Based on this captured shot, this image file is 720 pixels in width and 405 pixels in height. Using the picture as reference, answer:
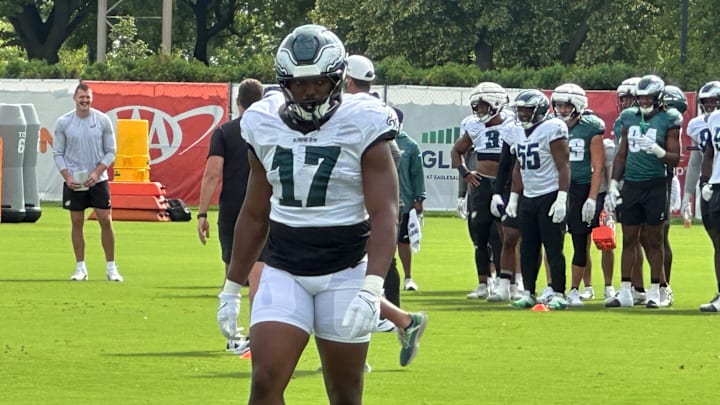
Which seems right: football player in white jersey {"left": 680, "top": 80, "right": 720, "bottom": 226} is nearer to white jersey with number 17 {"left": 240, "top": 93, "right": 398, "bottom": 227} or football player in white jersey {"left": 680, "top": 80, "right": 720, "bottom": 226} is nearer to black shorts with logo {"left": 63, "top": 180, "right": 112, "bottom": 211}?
black shorts with logo {"left": 63, "top": 180, "right": 112, "bottom": 211}

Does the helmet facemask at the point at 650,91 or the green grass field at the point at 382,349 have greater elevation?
the helmet facemask at the point at 650,91

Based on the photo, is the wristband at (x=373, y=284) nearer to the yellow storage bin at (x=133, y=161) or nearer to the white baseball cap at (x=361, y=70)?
the white baseball cap at (x=361, y=70)

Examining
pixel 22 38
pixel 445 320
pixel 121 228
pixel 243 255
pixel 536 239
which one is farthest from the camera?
pixel 22 38

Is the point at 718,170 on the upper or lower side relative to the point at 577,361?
upper

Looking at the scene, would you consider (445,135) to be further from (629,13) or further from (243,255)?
(243,255)

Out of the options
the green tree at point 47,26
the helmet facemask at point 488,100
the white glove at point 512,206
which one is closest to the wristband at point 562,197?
the white glove at point 512,206

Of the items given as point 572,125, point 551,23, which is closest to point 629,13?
point 551,23

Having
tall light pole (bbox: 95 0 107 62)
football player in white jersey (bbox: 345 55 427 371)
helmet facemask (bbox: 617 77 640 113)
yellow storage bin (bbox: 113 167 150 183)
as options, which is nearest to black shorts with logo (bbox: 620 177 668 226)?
helmet facemask (bbox: 617 77 640 113)

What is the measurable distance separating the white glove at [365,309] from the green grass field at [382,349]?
3195 millimetres

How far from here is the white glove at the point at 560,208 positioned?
16.5 meters

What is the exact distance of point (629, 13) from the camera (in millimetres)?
57531

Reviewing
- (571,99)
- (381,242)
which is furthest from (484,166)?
(381,242)

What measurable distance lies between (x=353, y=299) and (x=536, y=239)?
9521 millimetres

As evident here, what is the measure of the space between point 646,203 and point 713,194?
0.68 meters
